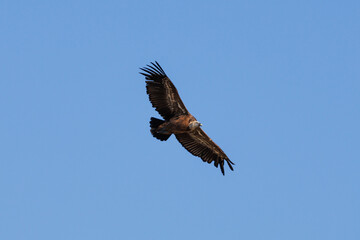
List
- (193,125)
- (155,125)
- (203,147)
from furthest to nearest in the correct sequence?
(203,147)
(193,125)
(155,125)

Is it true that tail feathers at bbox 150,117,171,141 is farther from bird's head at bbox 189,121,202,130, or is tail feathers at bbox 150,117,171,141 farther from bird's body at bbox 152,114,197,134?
bird's head at bbox 189,121,202,130

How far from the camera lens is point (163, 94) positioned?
986 inches

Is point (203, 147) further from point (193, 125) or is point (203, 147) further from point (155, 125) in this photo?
point (155, 125)

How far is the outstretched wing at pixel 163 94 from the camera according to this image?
2483 cm

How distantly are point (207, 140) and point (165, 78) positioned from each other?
3194 mm

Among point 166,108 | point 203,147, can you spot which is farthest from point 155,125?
point 203,147

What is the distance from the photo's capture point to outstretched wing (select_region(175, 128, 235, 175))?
87.4 feet

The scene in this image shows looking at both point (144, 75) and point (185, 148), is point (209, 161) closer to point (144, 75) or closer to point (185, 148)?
point (185, 148)

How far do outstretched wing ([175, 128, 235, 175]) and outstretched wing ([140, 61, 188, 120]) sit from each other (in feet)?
5.15

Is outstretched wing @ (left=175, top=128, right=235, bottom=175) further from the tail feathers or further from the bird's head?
the tail feathers

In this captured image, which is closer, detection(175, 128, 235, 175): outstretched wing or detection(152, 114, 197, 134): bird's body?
detection(152, 114, 197, 134): bird's body

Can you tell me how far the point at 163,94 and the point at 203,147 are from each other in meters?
3.07

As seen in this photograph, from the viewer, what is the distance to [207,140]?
26.6 meters

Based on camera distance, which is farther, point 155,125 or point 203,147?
point 203,147
